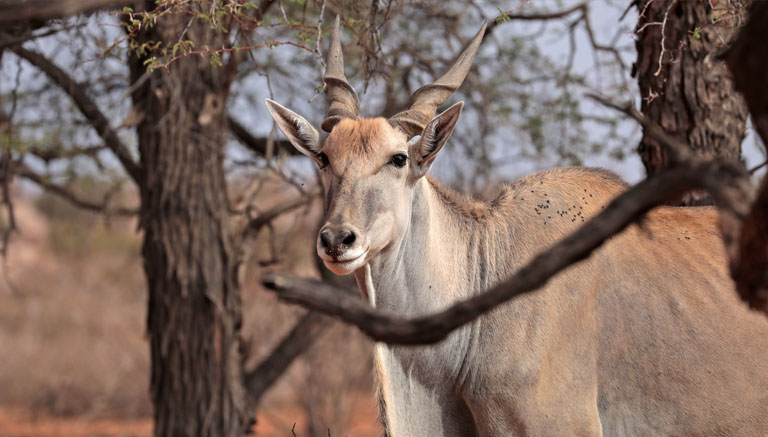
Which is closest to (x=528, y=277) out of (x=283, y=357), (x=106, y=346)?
(x=283, y=357)

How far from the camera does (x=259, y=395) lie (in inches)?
326

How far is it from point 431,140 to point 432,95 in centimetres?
41

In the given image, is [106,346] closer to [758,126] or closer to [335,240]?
[335,240]

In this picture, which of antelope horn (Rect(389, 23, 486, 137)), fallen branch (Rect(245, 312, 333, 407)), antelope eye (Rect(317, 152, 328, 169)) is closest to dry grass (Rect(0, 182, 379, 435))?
fallen branch (Rect(245, 312, 333, 407))

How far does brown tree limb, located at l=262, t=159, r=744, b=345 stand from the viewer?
1.98m

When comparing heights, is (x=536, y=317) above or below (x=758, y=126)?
below

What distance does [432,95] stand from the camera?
447cm

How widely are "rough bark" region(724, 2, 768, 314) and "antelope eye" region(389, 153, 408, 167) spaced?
2170mm

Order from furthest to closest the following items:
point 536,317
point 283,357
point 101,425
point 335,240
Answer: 1. point 101,425
2. point 283,357
3. point 536,317
4. point 335,240

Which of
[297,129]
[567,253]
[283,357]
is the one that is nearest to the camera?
[567,253]

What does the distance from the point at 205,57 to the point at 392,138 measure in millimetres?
3056

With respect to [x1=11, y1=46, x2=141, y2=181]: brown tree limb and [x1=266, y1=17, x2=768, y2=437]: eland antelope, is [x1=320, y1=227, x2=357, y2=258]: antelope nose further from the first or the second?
[x1=11, y1=46, x2=141, y2=181]: brown tree limb

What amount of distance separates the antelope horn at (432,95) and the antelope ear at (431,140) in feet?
0.47

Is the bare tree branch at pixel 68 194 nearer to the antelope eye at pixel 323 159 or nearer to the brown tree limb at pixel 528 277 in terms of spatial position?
the antelope eye at pixel 323 159
